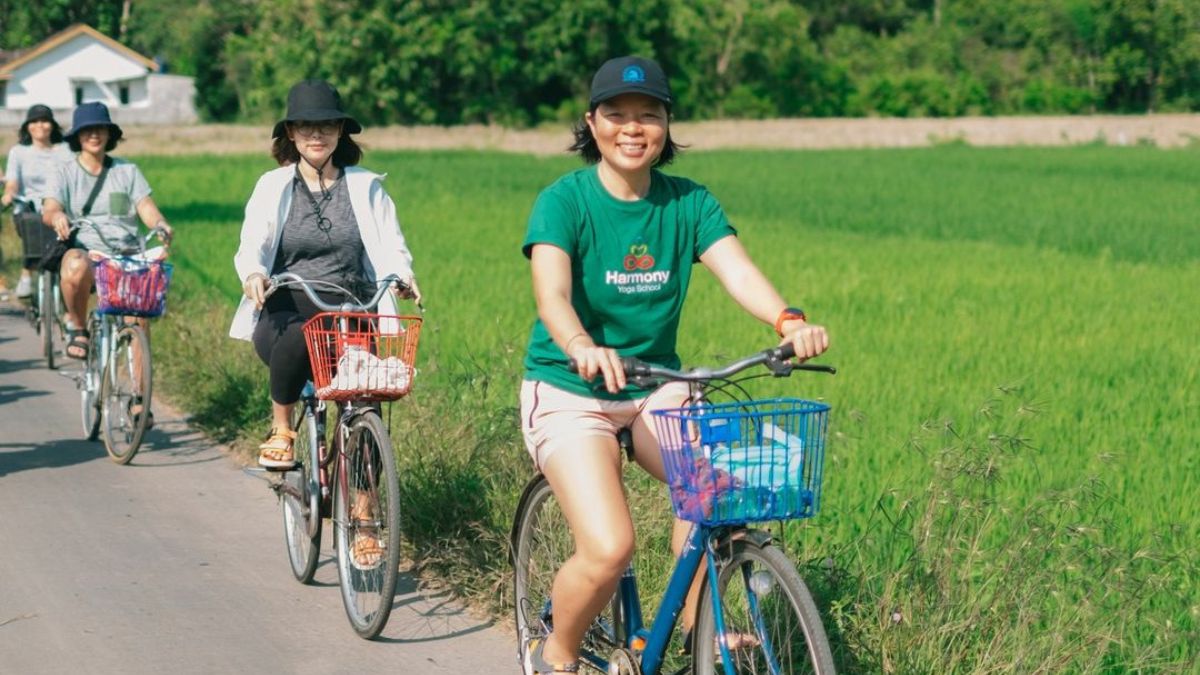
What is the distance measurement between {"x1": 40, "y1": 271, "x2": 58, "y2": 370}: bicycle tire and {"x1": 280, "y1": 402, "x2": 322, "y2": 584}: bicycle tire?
575cm

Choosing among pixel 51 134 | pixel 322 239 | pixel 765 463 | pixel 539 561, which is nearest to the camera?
pixel 765 463

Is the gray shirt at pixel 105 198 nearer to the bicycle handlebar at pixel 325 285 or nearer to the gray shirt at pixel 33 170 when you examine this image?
the gray shirt at pixel 33 170

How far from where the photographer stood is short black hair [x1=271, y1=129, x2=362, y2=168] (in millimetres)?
6574

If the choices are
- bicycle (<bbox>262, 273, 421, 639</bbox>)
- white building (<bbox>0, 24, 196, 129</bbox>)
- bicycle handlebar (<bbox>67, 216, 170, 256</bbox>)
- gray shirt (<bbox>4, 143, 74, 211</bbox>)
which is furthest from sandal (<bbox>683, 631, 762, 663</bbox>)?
white building (<bbox>0, 24, 196, 129</bbox>)

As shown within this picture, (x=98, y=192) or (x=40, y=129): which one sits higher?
(x=40, y=129)

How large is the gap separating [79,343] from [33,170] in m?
2.79

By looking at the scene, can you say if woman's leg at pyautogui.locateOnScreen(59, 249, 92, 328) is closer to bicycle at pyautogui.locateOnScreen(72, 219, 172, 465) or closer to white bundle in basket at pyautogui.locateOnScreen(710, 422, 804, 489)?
bicycle at pyautogui.locateOnScreen(72, 219, 172, 465)

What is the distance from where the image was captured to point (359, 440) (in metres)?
5.98

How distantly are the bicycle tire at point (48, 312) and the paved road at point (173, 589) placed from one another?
2.86 metres

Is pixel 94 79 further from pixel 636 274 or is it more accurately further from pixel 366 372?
pixel 636 274

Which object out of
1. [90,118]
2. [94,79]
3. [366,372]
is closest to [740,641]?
[366,372]

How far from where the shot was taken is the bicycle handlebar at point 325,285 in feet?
19.9

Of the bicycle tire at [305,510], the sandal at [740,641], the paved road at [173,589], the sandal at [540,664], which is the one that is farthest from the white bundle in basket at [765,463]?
the bicycle tire at [305,510]

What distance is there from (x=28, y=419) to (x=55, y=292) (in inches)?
78.7
